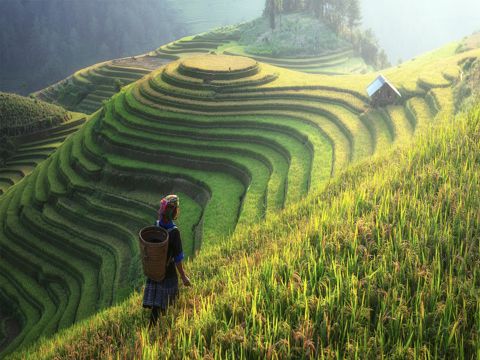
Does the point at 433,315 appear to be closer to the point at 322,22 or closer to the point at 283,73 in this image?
the point at 283,73

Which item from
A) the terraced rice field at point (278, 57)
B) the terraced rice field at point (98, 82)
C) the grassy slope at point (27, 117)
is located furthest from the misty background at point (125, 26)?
the grassy slope at point (27, 117)

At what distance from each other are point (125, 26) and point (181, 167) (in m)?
140

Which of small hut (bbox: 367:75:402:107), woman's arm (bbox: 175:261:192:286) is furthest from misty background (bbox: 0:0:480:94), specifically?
woman's arm (bbox: 175:261:192:286)

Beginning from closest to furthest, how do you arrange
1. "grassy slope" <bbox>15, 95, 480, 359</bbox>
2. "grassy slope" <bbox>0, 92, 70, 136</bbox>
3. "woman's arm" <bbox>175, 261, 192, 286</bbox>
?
"grassy slope" <bbox>15, 95, 480, 359</bbox>
"woman's arm" <bbox>175, 261, 192, 286</bbox>
"grassy slope" <bbox>0, 92, 70, 136</bbox>

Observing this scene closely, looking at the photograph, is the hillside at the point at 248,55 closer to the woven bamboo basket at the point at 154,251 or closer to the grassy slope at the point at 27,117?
the grassy slope at the point at 27,117

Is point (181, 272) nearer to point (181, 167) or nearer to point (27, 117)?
point (181, 167)

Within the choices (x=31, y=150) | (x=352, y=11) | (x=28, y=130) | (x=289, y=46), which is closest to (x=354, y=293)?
(x=31, y=150)

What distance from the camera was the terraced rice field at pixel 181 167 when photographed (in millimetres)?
17234

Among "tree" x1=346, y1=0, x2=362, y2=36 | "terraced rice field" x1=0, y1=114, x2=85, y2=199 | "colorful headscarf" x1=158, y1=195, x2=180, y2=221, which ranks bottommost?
"terraced rice field" x1=0, y1=114, x2=85, y2=199

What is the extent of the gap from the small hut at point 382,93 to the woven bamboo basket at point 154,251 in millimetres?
17948

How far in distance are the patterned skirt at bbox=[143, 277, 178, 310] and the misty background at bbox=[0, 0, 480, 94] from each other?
11807cm

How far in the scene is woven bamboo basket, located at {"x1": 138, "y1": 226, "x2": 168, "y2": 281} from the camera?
560cm

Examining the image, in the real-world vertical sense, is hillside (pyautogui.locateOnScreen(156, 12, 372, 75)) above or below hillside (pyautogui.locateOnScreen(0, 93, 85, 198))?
above

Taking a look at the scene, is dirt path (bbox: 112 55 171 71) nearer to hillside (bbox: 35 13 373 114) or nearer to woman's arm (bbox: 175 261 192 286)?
hillside (bbox: 35 13 373 114)
